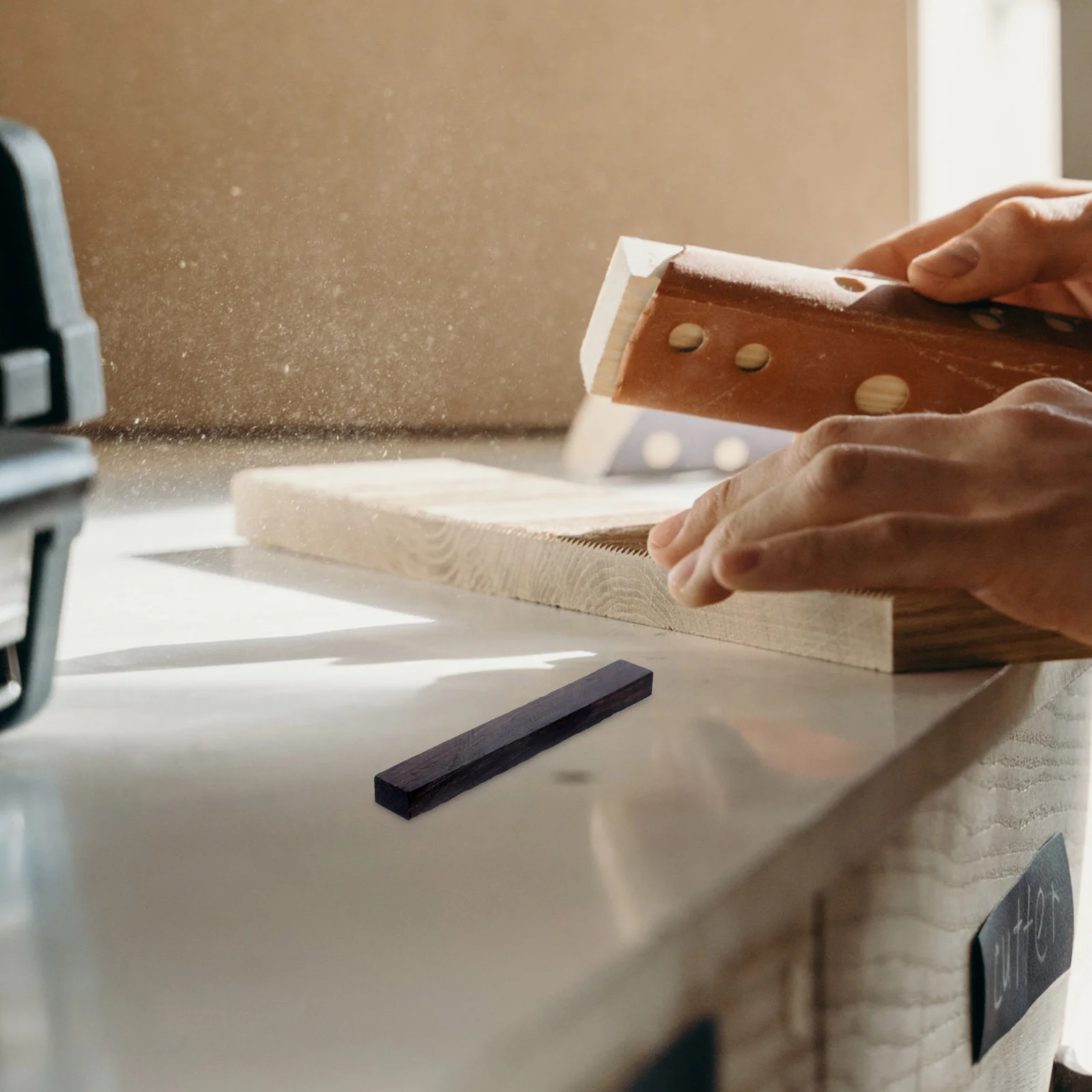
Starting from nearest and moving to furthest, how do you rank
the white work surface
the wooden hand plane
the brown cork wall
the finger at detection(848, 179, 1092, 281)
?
the white work surface, the wooden hand plane, the finger at detection(848, 179, 1092, 281), the brown cork wall

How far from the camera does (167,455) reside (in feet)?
3.31

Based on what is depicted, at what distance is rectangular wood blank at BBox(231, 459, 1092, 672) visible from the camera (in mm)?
419

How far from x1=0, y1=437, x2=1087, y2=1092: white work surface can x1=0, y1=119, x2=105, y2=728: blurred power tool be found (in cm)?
7

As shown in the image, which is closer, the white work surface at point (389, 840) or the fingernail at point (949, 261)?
the white work surface at point (389, 840)

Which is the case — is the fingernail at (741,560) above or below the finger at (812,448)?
below

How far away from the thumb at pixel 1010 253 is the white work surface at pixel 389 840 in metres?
0.24

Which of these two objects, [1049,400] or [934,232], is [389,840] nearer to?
[1049,400]

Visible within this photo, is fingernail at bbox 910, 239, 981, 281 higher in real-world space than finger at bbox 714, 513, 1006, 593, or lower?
higher

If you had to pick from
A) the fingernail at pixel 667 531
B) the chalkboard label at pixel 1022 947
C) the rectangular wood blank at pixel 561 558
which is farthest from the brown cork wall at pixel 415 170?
the chalkboard label at pixel 1022 947

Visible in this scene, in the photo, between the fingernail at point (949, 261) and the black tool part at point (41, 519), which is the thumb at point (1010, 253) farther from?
the black tool part at point (41, 519)

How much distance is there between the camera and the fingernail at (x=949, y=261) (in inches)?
23.3

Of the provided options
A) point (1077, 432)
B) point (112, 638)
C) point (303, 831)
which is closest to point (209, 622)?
point (112, 638)

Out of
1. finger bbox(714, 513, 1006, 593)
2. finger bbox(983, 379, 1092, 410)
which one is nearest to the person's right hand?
finger bbox(983, 379, 1092, 410)

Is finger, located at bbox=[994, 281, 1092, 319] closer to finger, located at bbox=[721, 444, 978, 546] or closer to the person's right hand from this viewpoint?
the person's right hand
